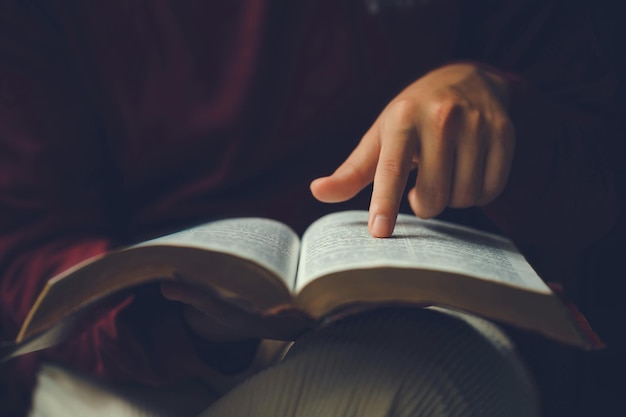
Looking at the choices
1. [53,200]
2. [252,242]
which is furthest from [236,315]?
[53,200]

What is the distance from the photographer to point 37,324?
38 centimetres

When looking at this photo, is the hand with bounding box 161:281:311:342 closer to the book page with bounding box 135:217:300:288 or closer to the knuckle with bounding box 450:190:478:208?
the book page with bounding box 135:217:300:288

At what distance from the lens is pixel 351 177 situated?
0.48 meters

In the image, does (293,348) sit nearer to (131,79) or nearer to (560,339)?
(560,339)

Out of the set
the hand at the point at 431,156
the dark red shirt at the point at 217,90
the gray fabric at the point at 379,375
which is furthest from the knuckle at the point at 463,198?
the dark red shirt at the point at 217,90

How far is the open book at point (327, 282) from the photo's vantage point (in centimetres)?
36

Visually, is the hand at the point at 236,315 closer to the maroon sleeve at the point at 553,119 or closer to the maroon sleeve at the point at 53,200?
the maroon sleeve at the point at 53,200

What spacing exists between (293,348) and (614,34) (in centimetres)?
70

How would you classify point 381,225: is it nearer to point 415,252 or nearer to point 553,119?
point 415,252

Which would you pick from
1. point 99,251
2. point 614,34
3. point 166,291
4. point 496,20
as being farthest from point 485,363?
point 614,34

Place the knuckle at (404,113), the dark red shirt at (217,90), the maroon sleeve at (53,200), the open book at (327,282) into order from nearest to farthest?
the open book at (327,282), the knuckle at (404,113), the maroon sleeve at (53,200), the dark red shirt at (217,90)

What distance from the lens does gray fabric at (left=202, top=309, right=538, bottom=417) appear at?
0.42 metres

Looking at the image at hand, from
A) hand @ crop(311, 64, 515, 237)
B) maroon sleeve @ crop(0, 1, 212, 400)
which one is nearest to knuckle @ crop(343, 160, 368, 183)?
hand @ crop(311, 64, 515, 237)

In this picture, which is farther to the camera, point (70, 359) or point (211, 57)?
point (211, 57)
